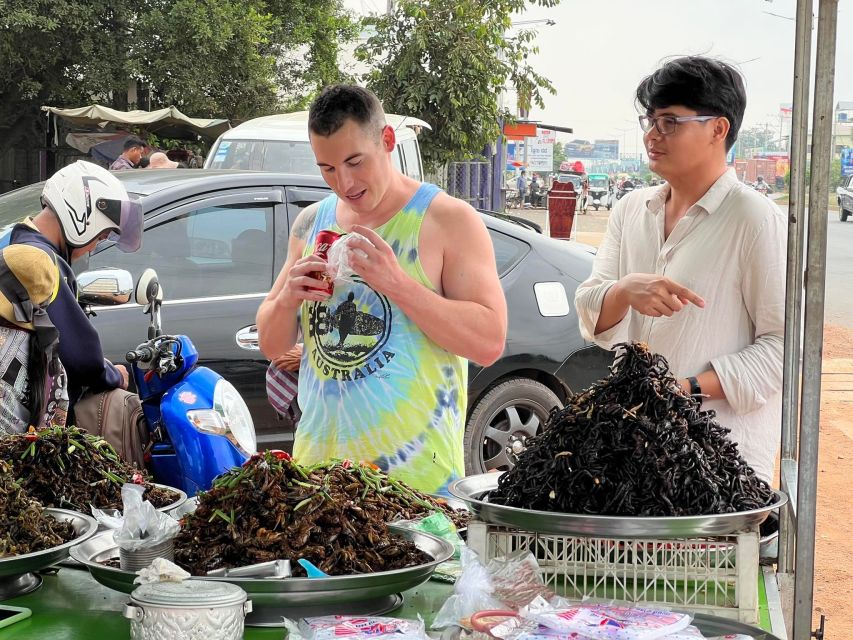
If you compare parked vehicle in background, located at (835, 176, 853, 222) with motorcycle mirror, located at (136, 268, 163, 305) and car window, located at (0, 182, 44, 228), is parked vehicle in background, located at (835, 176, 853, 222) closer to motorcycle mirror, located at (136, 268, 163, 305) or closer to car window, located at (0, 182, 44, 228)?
car window, located at (0, 182, 44, 228)

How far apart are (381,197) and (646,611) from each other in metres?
1.50

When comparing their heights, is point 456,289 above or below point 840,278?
above

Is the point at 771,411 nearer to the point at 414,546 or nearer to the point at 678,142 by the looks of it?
the point at 678,142

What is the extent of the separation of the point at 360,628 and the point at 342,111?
5.03 feet

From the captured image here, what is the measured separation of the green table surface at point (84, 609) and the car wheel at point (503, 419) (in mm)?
4282

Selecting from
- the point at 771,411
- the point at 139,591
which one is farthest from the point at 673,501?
the point at 771,411

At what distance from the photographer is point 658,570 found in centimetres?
182

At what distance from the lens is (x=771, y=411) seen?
2762 millimetres

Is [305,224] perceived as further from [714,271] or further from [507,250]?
[507,250]

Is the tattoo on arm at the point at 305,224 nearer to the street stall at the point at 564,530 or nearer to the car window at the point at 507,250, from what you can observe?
the street stall at the point at 564,530

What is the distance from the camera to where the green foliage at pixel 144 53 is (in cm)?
1986

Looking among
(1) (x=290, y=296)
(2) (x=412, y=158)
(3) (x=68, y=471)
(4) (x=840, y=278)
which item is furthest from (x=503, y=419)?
(4) (x=840, y=278)

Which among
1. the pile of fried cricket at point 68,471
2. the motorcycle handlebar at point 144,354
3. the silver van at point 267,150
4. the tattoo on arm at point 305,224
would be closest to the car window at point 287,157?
the silver van at point 267,150

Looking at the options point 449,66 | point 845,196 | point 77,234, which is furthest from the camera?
point 845,196
